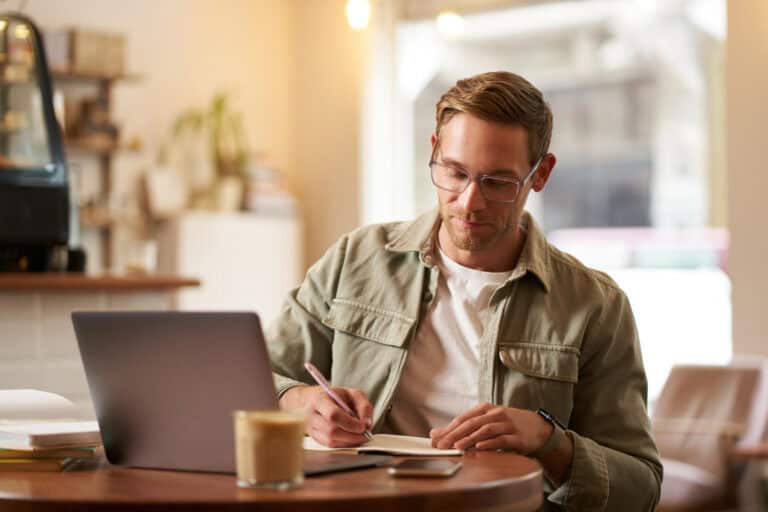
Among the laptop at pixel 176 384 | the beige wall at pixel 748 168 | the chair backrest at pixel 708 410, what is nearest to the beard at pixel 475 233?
the laptop at pixel 176 384

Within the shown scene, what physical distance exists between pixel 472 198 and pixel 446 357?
278mm

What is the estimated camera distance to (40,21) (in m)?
5.11

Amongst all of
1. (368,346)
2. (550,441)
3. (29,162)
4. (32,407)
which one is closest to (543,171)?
(368,346)

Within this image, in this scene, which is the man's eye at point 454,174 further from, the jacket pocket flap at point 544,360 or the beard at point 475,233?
the jacket pocket flap at point 544,360

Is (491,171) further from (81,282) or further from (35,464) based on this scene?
(81,282)

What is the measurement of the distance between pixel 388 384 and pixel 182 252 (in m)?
3.59

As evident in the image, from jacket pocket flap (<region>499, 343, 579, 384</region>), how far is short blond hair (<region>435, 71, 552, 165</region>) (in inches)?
12.6

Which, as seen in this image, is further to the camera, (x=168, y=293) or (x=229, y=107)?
(x=229, y=107)

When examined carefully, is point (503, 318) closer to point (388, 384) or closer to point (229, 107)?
point (388, 384)

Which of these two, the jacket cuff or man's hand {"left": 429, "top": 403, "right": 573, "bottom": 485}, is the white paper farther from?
the jacket cuff

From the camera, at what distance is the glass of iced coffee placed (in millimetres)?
1264

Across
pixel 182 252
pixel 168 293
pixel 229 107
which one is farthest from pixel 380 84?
pixel 168 293

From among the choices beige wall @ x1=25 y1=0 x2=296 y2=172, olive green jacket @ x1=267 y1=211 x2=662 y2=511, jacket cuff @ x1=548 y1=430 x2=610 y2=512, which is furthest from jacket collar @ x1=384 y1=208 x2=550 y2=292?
beige wall @ x1=25 y1=0 x2=296 y2=172

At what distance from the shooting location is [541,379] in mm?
1870
